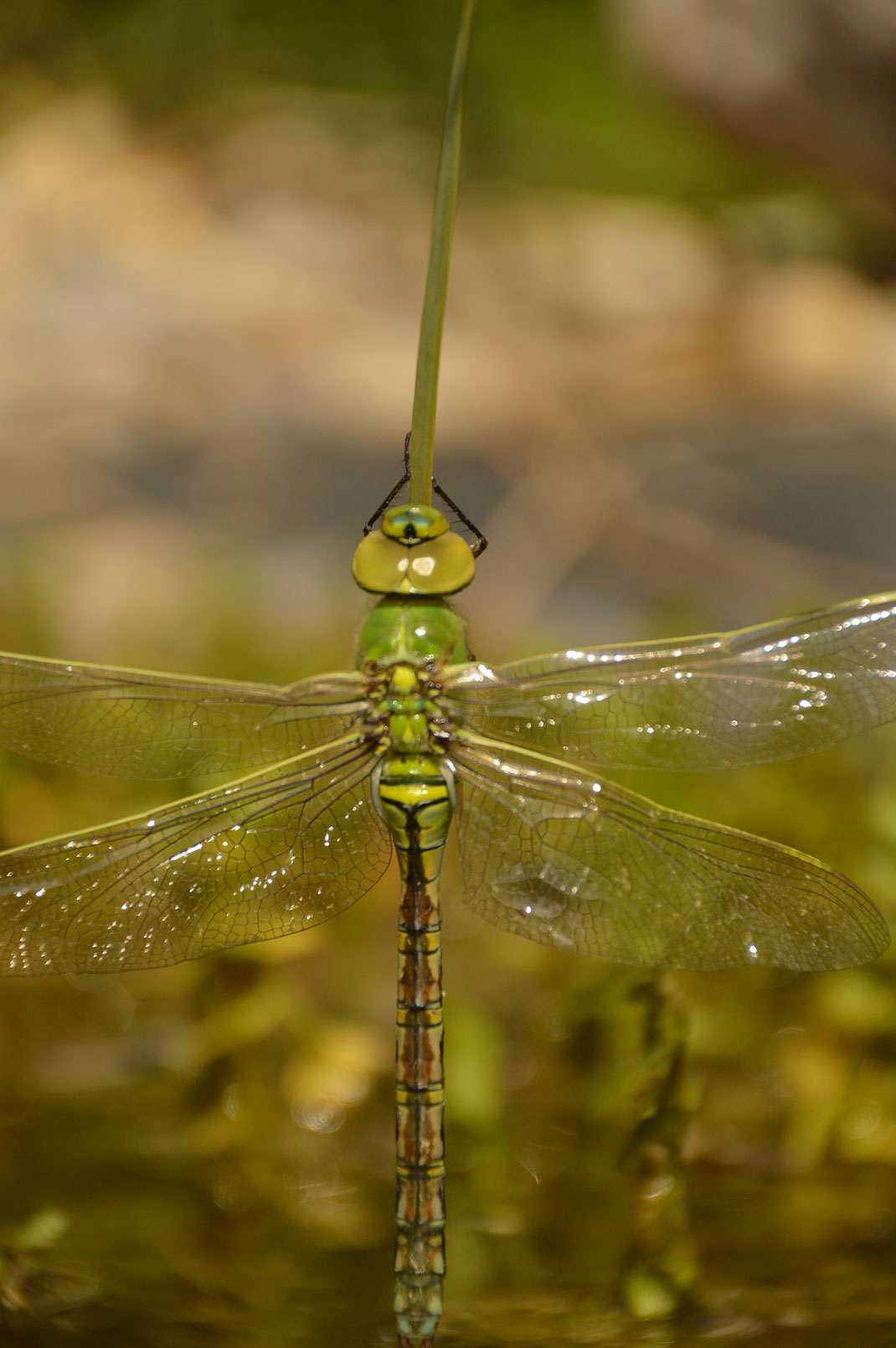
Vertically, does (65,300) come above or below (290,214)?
below

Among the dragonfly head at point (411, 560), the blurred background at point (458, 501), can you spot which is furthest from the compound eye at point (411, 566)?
the blurred background at point (458, 501)

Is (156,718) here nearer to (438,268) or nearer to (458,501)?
(438,268)

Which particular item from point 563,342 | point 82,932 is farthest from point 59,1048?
point 563,342

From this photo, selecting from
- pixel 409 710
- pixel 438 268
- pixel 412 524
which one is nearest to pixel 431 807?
pixel 409 710

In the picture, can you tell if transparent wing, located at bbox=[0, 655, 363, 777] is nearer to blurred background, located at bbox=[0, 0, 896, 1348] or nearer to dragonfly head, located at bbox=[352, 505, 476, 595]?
dragonfly head, located at bbox=[352, 505, 476, 595]

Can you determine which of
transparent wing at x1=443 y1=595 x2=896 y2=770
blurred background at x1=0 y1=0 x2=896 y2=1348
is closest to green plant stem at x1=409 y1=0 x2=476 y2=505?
transparent wing at x1=443 y1=595 x2=896 y2=770

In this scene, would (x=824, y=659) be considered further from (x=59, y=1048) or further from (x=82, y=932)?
(x=59, y=1048)
